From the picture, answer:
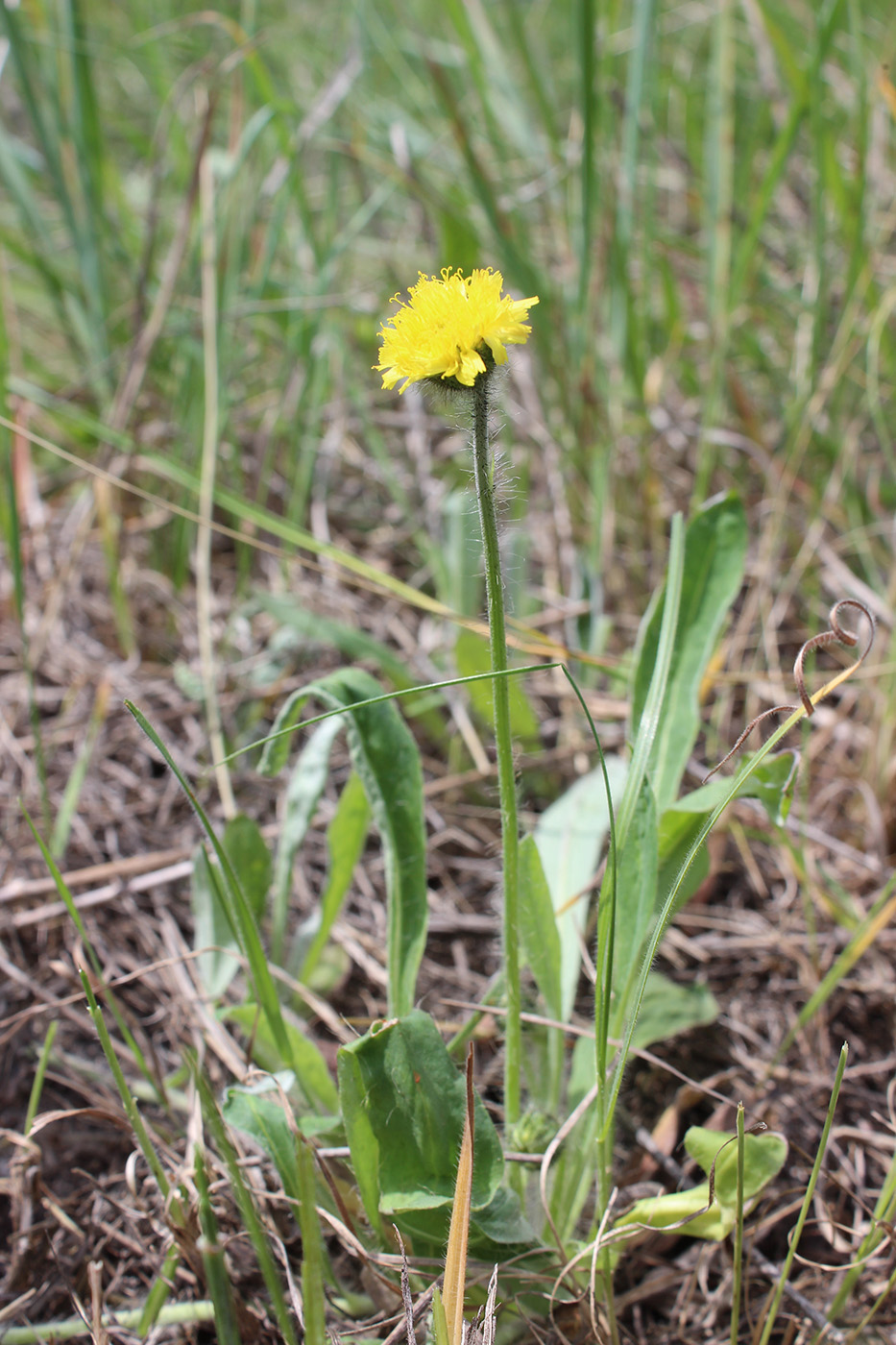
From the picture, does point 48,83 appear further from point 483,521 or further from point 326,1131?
point 326,1131

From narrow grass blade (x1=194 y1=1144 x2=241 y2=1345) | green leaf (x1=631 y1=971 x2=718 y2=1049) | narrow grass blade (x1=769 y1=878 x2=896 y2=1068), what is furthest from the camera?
green leaf (x1=631 y1=971 x2=718 y2=1049)

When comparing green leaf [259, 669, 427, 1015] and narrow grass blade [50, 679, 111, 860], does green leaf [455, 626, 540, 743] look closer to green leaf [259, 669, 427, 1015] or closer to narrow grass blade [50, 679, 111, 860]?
green leaf [259, 669, 427, 1015]

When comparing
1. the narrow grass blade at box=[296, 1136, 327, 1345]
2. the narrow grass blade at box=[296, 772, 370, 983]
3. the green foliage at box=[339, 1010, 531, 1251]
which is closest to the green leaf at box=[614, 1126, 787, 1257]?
the green foliage at box=[339, 1010, 531, 1251]

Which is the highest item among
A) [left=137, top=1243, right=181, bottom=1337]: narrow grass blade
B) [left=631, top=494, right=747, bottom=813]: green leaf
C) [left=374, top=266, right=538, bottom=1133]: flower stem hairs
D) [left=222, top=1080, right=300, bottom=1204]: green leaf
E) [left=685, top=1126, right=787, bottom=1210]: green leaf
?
[left=374, top=266, right=538, bottom=1133]: flower stem hairs

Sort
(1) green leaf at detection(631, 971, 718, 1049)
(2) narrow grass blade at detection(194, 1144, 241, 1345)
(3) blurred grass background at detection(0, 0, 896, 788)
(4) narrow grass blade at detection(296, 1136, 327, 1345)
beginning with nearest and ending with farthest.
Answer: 1. (4) narrow grass blade at detection(296, 1136, 327, 1345)
2. (2) narrow grass blade at detection(194, 1144, 241, 1345)
3. (1) green leaf at detection(631, 971, 718, 1049)
4. (3) blurred grass background at detection(0, 0, 896, 788)

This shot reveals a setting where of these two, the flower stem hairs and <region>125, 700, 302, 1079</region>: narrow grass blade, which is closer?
the flower stem hairs

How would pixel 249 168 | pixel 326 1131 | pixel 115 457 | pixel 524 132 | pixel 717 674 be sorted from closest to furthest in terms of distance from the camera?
pixel 326 1131, pixel 717 674, pixel 115 457, pixel 524 132, pixel 249 168

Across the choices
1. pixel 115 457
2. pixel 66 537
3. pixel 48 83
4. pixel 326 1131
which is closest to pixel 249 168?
pixel 48 83
